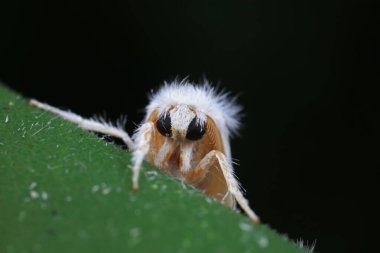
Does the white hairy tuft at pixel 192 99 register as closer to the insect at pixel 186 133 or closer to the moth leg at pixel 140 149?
the insect at pixel 186 133

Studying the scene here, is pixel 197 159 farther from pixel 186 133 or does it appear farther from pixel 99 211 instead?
pixel 99 211

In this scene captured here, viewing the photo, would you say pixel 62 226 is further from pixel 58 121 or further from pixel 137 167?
pixel 58 121

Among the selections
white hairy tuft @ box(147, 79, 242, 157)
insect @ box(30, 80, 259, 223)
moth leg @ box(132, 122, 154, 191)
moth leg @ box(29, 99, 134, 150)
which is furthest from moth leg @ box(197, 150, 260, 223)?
moth leg @ box(29, 99, 134, 150)

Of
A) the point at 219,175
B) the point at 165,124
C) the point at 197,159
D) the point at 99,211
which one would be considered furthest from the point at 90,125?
the point at 99,211

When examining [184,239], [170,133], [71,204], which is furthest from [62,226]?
[170,133]

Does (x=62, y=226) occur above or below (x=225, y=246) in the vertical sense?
below

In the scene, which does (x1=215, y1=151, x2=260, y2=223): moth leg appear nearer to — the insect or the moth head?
the insect
